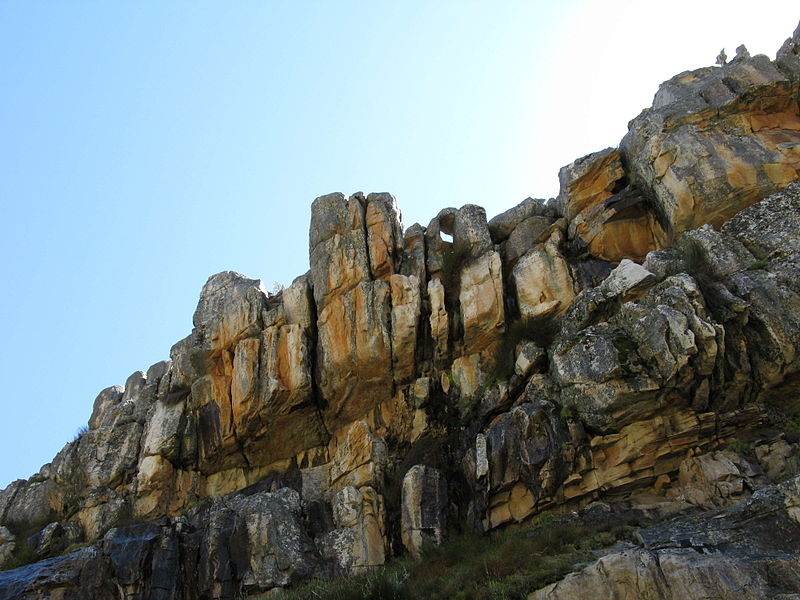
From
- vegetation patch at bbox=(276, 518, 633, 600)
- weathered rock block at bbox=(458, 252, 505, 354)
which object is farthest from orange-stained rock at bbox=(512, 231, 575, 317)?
vegetation patch at bbox=(276, 518, 633, 600)

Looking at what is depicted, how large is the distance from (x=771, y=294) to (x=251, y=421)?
19572mm

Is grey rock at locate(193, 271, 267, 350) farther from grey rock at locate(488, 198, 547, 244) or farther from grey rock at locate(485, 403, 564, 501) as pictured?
grey rock at locate(485, 403, 564, 501)

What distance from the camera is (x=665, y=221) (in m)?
23.3

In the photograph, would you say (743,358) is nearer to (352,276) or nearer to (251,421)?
(352,276)

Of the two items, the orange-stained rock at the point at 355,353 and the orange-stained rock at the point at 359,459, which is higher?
the orange-stained rock at the point at 355,353

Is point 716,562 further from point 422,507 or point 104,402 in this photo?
point 104,402

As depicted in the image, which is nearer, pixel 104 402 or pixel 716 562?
pixel 716 562

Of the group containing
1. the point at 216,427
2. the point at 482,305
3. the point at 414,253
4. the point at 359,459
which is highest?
the point at 414,253

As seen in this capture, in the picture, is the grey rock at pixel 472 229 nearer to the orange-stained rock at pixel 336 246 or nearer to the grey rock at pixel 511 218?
the grey rock at pixel 511 218

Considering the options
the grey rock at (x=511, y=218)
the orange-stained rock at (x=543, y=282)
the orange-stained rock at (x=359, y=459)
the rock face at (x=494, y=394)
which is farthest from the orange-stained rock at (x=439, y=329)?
the grey rock at (x=511, y=218)

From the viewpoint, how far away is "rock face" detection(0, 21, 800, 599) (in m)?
17.4

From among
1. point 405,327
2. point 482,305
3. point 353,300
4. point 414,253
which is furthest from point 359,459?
point 414,253

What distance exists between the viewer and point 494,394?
71.9ft

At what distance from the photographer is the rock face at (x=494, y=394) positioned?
57.1 feet
